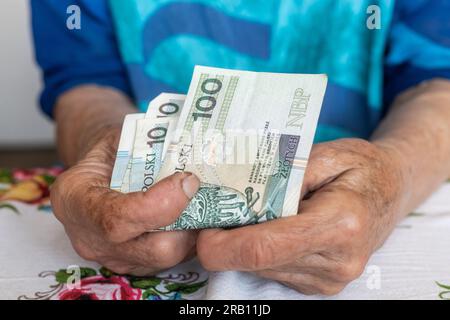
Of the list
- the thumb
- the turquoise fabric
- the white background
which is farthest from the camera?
the white background

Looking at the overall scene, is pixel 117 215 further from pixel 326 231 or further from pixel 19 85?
pixel 19 85

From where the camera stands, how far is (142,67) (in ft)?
3.53

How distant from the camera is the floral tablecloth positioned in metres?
0.69

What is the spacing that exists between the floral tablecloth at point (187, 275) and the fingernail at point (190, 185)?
12 centimetres

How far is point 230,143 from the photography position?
0.70 meters

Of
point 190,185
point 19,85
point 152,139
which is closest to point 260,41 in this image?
point 152,139

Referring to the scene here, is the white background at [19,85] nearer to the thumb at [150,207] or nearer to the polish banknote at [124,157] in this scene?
the polish banknote at [124,157]

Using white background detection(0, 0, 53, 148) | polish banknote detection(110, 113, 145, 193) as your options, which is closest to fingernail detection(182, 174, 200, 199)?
polish banknote detection(110, 113, 145, 193)

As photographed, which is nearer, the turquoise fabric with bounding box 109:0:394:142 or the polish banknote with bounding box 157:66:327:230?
the polish banknote with bounding box 157:66:327:230

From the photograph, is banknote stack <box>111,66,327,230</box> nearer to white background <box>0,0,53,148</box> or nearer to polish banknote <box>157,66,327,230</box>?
polish banknote <box>157,66,327,230</box>

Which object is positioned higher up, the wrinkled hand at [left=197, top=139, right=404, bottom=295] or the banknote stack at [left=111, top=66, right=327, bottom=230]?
the banknote stack at [left=111, top=66, right=327, bottom=230]

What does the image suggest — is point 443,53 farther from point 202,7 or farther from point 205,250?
point 205,250

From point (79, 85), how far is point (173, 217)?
589 millimetres

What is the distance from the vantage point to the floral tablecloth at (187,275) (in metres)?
0.69
